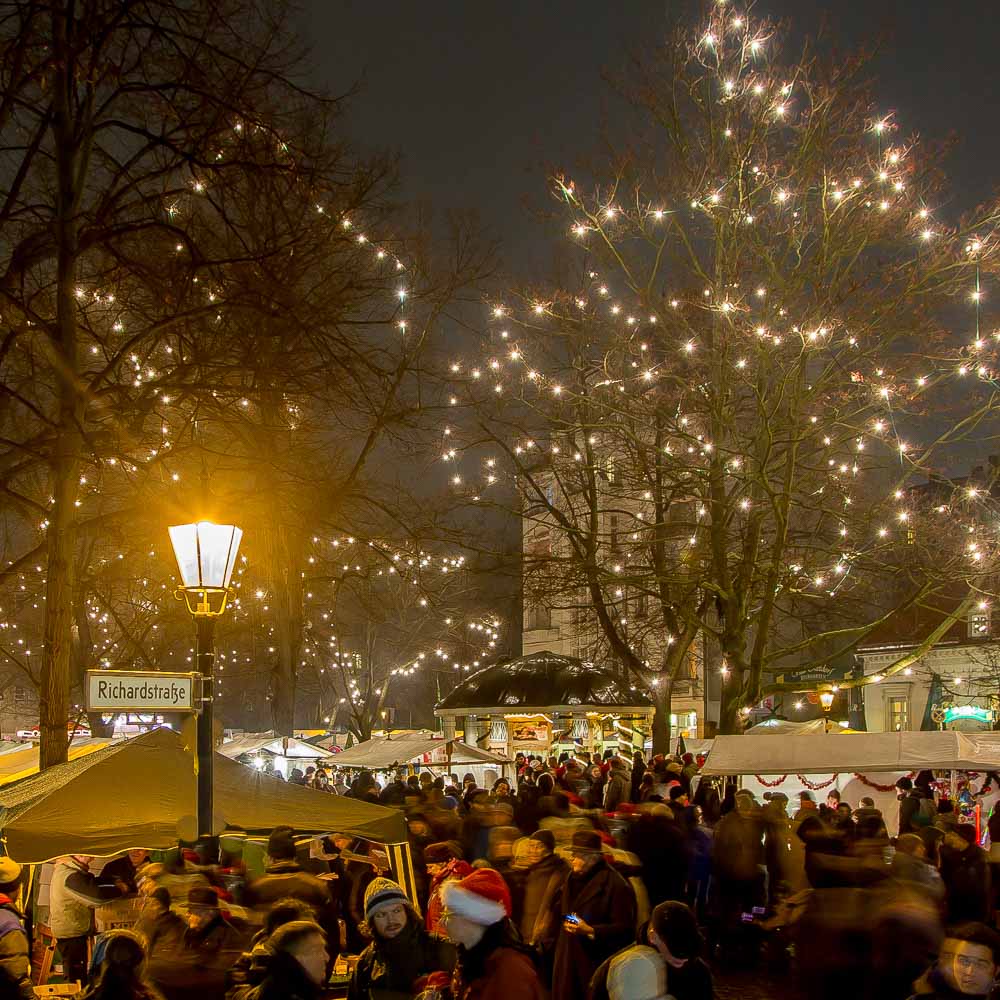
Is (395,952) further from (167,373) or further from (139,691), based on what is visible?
(167,373)

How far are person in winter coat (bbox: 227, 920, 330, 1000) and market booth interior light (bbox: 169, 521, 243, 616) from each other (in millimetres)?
4129

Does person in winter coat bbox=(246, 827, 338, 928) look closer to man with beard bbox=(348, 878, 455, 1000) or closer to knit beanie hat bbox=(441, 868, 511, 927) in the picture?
man with beard bbox=(348, 878, 455, 1000)

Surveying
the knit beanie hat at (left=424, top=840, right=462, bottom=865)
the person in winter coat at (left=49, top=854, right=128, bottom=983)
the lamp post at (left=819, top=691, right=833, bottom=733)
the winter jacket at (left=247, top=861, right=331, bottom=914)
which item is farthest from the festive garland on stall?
the winter jacket at (left=247, top=861, right=331, bottom=914)

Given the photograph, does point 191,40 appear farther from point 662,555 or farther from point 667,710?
point 667,710

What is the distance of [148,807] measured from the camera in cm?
891

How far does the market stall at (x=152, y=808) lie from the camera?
829 centimetres

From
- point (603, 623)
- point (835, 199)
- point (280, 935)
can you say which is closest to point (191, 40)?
point (280, 935)

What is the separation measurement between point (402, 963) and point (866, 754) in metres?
11.2

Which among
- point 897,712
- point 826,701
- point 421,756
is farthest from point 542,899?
point 897,712

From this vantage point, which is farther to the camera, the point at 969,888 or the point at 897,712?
the point at 897,712

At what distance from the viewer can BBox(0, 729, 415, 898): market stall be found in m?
8.29

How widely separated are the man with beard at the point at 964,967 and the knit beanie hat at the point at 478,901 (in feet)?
5.94

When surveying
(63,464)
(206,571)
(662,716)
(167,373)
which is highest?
(167,373)

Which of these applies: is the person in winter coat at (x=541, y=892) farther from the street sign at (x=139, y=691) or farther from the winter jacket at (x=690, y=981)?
the street sign at (x=139, y=691)
